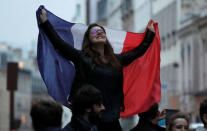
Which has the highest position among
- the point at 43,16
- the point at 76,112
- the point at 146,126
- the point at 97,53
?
the point at 43,16

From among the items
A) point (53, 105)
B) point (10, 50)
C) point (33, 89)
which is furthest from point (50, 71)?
point (33, 89)

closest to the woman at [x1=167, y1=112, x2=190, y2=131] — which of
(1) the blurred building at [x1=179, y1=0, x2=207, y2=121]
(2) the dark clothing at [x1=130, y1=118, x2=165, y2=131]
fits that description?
(2) the dark clothing at [x1=130, y1=118, x2=165, y2=131]

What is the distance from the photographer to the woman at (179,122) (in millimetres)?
7238

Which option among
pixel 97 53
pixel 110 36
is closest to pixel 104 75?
pixel 97 53


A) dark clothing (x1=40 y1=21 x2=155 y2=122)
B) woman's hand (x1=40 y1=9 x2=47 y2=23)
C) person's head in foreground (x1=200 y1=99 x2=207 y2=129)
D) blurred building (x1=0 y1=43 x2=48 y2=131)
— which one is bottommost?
blurred building (x1=0 y1=43 x2=48 y2=131)

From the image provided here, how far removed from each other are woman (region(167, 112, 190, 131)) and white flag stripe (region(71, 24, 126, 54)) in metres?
1.09

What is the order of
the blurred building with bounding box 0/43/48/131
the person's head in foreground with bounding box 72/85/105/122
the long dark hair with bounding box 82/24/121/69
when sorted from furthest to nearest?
the blurred building with bounding box 0/43/48/131 → the long dark hair with bounding box 82/24/121/69 → the person's head in foreground with bounding box 72/85/105/122

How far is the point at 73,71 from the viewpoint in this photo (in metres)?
7.36

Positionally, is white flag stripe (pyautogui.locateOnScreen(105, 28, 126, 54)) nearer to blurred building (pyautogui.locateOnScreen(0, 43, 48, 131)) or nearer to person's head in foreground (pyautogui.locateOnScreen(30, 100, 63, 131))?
person's head in foreground (pyautogui.locateOnScreen(30, 100, 63, 131))

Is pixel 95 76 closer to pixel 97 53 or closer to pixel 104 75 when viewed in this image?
pixel 104 75

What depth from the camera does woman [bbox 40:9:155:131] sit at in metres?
7.02

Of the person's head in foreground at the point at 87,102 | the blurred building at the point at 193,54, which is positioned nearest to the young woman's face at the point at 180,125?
the person's head in foreground at the point at 87,102

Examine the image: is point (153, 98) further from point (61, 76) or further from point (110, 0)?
point (110, 0)

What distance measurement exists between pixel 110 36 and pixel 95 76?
123cm
